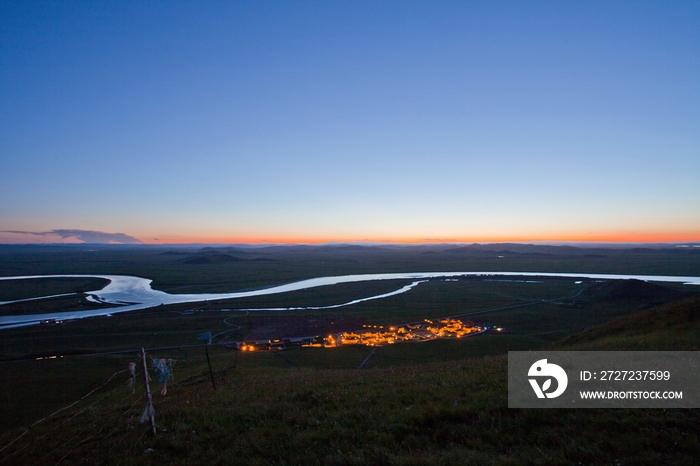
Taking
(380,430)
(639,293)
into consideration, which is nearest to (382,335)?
(380,430)

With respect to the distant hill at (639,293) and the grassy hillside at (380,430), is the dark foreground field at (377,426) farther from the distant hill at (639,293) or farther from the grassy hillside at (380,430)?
the distant hill at (639,293)

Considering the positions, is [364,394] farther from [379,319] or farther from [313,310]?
[313,310]

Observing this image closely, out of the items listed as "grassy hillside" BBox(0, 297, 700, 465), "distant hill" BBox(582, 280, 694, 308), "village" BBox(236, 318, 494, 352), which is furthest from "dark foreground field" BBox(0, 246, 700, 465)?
"distant hill" BBox(582, 280, 694, 308)

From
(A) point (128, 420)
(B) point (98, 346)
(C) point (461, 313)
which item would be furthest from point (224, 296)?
(A) point (128, 420)

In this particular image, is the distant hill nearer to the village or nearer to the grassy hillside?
the village

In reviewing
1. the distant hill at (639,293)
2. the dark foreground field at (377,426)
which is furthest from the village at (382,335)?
the distant hill at (639,293)
